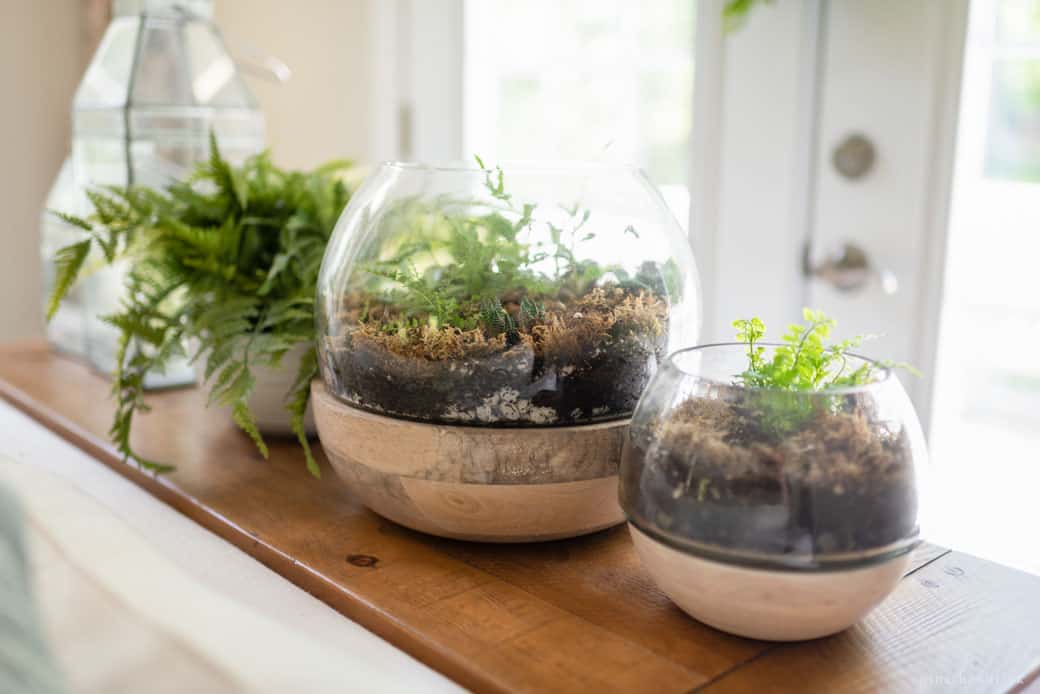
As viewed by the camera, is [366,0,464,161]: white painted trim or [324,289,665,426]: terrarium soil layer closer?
[324,289,665,426]: terrarium soil layer

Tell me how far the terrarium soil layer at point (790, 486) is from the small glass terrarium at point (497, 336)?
12 centimetres

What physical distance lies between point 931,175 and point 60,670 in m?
1.26

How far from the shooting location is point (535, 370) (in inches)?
24.8

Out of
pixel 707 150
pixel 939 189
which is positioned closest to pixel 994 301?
pixel 939 189

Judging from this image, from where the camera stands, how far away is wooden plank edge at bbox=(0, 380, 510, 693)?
1.79 ft

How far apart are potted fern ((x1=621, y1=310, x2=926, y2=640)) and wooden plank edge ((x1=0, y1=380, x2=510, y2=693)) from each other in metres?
0.13

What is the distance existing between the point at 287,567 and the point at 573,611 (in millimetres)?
204

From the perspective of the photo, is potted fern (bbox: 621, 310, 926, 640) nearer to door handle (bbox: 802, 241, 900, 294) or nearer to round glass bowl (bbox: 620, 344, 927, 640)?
round glass bowl (bbox: 620, 344, 927, 640)

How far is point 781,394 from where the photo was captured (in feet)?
1.70

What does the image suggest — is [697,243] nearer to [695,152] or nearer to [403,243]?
[695,152]

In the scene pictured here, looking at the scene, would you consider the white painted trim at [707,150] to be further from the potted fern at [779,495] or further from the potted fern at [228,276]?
the potted fern at [779,495]

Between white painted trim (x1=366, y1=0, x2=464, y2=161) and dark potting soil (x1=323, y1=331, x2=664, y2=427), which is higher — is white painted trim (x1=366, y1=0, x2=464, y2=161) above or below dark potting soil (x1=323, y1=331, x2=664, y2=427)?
above

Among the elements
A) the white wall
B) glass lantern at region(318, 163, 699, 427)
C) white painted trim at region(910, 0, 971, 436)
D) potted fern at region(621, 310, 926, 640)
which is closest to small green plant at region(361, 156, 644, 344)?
glass lantern at region(318, 163, 699, 427)

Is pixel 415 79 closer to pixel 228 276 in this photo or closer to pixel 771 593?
pixel 228 276
